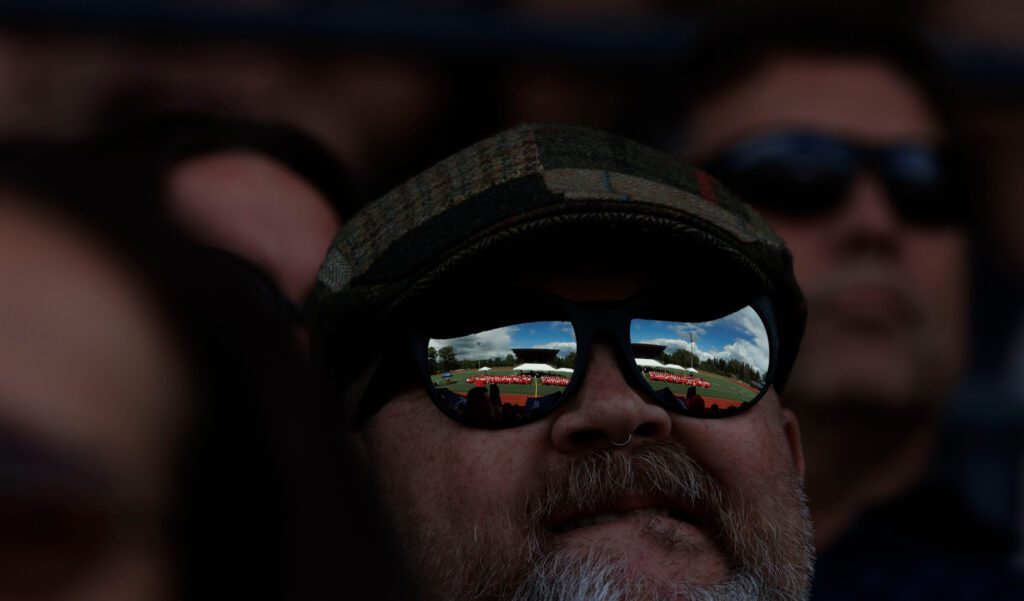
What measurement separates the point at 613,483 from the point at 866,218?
3.41 feet

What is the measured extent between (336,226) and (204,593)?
4.17 feet

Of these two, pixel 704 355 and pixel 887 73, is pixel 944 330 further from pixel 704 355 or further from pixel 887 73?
pixel 704 355

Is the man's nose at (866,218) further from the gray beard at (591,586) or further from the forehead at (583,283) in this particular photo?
the gray beard at (591,586)

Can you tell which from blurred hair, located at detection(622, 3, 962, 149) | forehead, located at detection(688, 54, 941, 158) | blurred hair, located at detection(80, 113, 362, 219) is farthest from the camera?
blurred hair, located at detection(622, 3, 962, 149)

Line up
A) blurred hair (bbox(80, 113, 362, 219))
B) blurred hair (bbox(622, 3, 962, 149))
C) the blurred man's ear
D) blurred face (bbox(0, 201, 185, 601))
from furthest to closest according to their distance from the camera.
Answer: blurred hair (bbox(622, 3, 962, 149)) < blurred hair (bbox(80, 113, 362, 219)) < the blurred man's ear < blurred face (bbox(0, 201, 185, 601))

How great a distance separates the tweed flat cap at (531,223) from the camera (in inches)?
52.1

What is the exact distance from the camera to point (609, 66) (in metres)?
2.32

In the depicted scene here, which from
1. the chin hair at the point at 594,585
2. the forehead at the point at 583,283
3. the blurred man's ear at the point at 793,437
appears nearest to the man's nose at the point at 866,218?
the blurred man's ear at the point at 793,437

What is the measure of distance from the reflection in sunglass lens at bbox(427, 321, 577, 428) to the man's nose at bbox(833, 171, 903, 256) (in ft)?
3.21

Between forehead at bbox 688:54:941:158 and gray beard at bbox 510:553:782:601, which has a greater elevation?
forehead at bbox 688:54:941:158

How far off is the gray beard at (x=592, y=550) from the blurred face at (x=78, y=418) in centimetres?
68

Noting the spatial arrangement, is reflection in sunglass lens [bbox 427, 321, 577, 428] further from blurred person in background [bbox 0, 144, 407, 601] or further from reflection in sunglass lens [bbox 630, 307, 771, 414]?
blurred person in background [bbox 0, 144, 407, 601]

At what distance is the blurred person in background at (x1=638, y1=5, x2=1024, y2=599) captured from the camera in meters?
2.09

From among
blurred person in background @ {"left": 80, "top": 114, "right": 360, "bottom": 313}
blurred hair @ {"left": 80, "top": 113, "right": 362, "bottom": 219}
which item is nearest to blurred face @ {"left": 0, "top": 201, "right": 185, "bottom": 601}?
blurred person in background @ {"left": 80, "top": 114, "right": 360, "bottom": 313}
